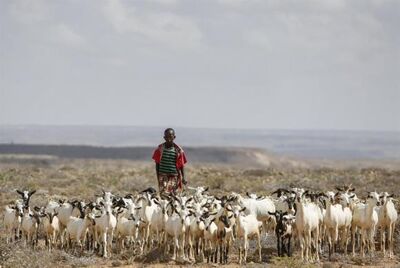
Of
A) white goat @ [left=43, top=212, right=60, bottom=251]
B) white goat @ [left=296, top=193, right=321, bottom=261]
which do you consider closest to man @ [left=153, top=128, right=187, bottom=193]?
white goat @ [left=43, top=212, right=60, bottom=251]

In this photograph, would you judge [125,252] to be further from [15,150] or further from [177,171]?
[15,150]

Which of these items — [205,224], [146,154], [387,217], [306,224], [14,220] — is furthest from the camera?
[146,154]

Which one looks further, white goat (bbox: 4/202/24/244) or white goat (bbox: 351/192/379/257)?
white goat (bbox: 4/202/24/244)

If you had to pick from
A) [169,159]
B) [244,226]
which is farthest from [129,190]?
[244,226]

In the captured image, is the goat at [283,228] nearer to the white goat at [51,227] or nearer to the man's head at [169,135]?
the man's head at [169,135]

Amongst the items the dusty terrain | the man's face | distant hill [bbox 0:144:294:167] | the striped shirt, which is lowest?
distant hill [bbox 0:144:294:167]

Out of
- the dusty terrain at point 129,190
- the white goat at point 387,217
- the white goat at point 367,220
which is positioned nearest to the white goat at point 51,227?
the dusty terrain at point 129,190

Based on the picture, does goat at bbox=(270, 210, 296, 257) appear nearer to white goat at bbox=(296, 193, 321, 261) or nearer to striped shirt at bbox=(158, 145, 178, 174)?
white goat at bbox=(296, 193, 321, 261)

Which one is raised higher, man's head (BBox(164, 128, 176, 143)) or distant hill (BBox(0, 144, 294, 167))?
man's head (BBox(164, 128, 176, 143))

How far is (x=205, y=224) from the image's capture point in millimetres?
16828

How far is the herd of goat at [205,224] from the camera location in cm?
1681

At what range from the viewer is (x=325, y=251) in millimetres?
17828

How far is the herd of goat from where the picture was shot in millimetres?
16812

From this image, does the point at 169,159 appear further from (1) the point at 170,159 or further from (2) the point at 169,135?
(2) the point at 169,135
